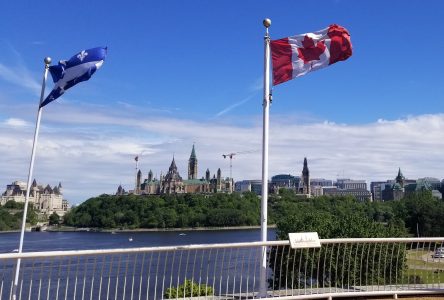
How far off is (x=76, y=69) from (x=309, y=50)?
5059 millimetres

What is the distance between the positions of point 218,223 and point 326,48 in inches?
6189

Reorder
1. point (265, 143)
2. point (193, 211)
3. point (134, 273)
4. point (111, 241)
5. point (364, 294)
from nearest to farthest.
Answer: point (134, 273), point (364, 294), point (265, 143), point (111, 241), point (193, 211)

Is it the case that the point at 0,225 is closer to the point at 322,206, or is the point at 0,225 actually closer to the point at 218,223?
the point at 218,223

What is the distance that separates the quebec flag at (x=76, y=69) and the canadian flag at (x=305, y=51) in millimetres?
3878

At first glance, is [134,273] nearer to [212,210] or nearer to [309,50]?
[309,50]

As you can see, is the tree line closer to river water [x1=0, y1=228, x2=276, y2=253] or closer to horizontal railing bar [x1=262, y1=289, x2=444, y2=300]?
river water [x1=0, y1=228, x2=276, y2=253]

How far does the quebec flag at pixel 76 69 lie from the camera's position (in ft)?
33.9

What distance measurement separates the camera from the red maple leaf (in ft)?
33.9

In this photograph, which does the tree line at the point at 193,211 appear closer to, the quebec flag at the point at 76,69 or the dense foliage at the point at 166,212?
the dense foliage at the point at 166,212

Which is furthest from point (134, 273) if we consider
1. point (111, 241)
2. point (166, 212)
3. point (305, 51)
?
point (166, 212)

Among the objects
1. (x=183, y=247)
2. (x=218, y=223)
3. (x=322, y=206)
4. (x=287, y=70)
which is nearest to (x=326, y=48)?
(x=287, y=70)

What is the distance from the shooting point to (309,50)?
34.0 ft

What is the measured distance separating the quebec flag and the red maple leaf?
4.37m

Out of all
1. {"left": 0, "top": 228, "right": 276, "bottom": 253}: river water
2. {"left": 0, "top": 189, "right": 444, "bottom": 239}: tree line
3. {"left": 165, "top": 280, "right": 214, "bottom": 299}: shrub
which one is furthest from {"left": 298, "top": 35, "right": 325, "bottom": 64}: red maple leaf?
{"left": 0, "top": 189, "right": 444, "bottom": 239}: tree line
